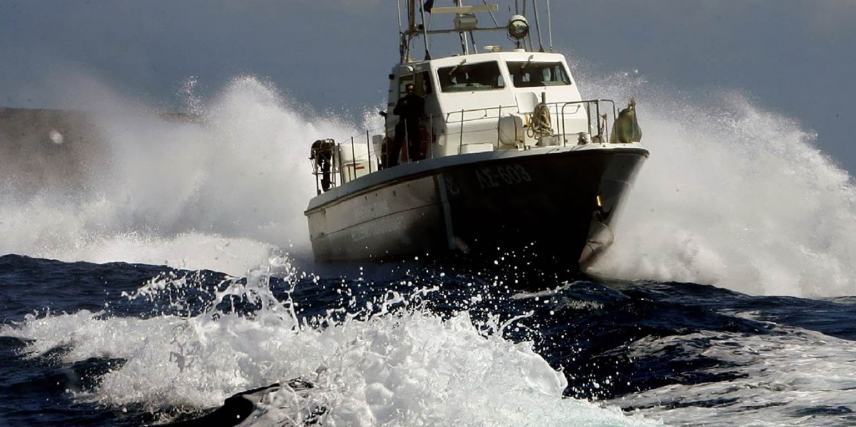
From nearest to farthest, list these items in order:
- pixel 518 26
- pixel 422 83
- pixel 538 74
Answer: pixel 422 83, pixel 538 74, pixel 518 26

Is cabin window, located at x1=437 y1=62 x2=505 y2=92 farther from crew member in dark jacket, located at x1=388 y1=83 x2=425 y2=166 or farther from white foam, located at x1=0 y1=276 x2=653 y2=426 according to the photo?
white foam, located at x1=0 y1=276 x2=653 y2=426

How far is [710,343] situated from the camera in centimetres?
829

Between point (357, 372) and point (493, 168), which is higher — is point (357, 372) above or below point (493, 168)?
below

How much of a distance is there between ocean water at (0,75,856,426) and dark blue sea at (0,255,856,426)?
18mm

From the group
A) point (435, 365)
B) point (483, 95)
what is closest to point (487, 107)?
point (483, 95)

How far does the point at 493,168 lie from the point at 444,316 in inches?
159

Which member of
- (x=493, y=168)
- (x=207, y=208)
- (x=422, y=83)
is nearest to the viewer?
(x=493, y=168)

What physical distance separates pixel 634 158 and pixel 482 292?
3.19 m

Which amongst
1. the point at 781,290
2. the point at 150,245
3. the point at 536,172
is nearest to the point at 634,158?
the point at 536,172

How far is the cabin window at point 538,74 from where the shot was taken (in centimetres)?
1627

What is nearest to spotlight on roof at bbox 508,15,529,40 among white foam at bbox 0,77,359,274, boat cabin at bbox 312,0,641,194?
boat cabin at bbox 312,0,641,194

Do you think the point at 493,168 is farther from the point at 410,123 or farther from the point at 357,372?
the point at 357,372

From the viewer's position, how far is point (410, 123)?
50.7ft

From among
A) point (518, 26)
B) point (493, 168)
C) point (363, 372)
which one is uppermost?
point (518, 26)
